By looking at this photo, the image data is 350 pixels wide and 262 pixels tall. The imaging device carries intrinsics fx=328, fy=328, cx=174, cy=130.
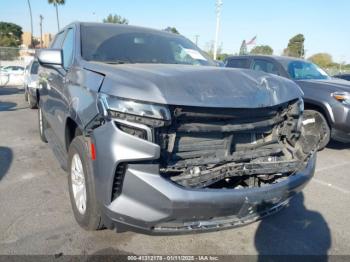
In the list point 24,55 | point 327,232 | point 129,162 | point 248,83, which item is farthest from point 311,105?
point 24,55

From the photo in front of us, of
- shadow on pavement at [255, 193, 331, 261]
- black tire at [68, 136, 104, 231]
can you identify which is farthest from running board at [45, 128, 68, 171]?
shadow on pavement at [255, 193, 331, 261]

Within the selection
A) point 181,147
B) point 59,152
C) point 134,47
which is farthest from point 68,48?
point 181,147

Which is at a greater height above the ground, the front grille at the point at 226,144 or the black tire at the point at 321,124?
→ the front grille at the point at 226,144

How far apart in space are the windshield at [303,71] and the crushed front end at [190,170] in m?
4.10

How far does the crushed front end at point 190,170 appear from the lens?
6.76 feet

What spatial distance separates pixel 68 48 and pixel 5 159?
2062mm

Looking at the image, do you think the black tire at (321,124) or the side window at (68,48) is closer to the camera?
the side window at (68,48)

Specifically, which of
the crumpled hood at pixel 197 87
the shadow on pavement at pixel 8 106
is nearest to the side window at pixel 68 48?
the crumpled hood at pixel 197 87

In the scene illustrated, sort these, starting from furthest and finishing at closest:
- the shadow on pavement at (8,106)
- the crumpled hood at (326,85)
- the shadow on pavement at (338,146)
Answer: the shadow on pavement at (8,106), the shadow on pavement at (338,146), the crumpled hood at (326,85)

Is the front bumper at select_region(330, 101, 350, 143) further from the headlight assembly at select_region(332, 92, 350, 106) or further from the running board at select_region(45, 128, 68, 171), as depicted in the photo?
the running board at select_region(45, 128, 68, 171)

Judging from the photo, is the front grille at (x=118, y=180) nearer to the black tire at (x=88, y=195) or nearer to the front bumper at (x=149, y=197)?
the front bumper at (x=149, y=197)

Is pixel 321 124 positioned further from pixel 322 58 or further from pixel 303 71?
pixel 322 58

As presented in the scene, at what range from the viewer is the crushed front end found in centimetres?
206

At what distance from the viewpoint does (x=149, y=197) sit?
205cm
